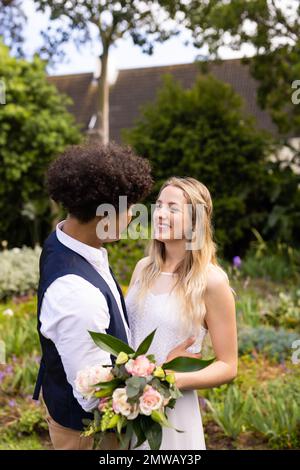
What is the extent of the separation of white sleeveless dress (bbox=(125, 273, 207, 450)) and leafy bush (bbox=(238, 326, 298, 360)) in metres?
3.23

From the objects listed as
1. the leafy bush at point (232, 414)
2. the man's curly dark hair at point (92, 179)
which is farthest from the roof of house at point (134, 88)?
the man's curly dark hair at point (92, 179)

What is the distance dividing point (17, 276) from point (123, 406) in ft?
22.1

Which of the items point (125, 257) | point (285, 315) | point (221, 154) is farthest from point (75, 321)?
point (221, 154)

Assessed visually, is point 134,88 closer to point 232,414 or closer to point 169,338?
point 232,414

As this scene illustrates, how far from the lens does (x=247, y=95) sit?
19734mm

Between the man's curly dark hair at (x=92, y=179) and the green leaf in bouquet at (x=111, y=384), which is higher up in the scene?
the man's curly dark hair at (x=92, y=179)

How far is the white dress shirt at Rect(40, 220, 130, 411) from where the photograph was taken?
6.66ft

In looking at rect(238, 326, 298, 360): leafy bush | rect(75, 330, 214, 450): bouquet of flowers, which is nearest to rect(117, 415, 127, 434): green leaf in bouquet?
rect(75, 330, 214, 450): bouquet of flowers

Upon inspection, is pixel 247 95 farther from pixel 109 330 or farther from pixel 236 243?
pixel 109 330

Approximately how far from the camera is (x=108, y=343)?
2.03 m

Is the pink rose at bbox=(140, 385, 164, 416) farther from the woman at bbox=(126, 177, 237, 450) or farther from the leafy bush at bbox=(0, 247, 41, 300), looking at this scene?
the leafy bush at bbox=(0, 247, 41, 300)

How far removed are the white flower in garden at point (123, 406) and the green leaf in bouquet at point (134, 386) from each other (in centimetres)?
2

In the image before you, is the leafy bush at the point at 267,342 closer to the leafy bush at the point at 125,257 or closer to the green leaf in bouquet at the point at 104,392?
the leafy bush at the point at 125,257

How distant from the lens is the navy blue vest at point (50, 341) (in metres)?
2.16
